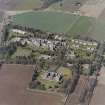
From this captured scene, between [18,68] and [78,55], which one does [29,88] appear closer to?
[18,68]

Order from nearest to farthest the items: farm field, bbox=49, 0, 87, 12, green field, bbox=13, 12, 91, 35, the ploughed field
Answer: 1. the ploughed field
2. green field, bbox=13, 12, 91, 35
3. farm field, bbox=49, 0, 87, 12

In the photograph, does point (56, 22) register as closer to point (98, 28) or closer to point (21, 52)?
point (98, 28)

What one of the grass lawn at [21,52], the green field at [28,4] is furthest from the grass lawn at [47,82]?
the green field at [28,4]

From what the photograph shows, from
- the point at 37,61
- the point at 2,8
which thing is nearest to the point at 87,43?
the point at 37,61

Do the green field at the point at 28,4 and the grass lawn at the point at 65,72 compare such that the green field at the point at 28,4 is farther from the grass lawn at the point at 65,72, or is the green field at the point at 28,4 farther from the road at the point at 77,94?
the road at the point at 77,94

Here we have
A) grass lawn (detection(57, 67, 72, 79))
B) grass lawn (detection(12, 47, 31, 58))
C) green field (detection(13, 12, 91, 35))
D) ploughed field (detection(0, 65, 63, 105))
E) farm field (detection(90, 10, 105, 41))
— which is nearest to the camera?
ploughed field (detection(0, 65, 63, 105))

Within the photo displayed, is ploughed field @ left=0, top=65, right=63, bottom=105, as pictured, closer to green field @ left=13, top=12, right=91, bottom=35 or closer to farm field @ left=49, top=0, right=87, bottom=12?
green field @ left=13, top=12, right=91, bottom=35

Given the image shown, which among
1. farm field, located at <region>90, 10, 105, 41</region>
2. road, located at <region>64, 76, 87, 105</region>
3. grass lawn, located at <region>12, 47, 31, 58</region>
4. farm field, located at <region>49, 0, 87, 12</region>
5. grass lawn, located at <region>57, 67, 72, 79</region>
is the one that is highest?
farm field, located at <region>49, 0, 87, 12</region>

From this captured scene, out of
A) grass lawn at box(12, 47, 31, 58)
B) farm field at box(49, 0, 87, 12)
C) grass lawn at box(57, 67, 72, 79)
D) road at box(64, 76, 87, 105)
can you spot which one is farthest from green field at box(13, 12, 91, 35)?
road at box(64, 76, 87, 105)
